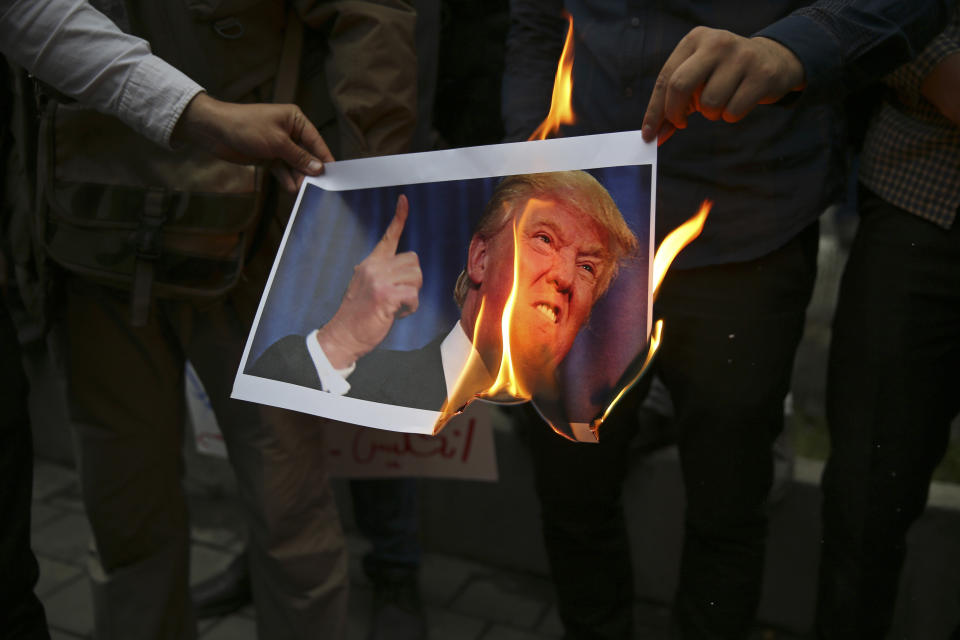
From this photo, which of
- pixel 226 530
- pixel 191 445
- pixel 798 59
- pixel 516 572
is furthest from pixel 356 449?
pixel 798 59

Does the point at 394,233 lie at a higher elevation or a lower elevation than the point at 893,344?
higher

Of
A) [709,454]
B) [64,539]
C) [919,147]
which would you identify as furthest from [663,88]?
[64,539]

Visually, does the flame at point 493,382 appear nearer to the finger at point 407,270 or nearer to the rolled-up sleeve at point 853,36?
the finger at point 407,270

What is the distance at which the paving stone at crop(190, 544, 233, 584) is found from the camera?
248 cm

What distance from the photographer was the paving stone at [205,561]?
2.48 metres

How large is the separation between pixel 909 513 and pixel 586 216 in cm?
88

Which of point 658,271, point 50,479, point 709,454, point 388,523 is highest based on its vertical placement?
point 658,271

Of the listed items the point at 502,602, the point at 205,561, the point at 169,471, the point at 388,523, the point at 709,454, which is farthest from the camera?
the point at 205,561

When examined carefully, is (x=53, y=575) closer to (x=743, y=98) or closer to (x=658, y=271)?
(x=658, y=271)

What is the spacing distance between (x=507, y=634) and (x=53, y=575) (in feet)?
4.65

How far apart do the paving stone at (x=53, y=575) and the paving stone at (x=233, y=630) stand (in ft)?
1.89

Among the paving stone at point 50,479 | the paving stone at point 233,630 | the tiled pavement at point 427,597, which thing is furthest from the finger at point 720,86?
the paving stone at point 50,479

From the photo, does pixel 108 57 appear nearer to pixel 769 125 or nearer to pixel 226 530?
pixel 769 125

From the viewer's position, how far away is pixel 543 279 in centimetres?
97
